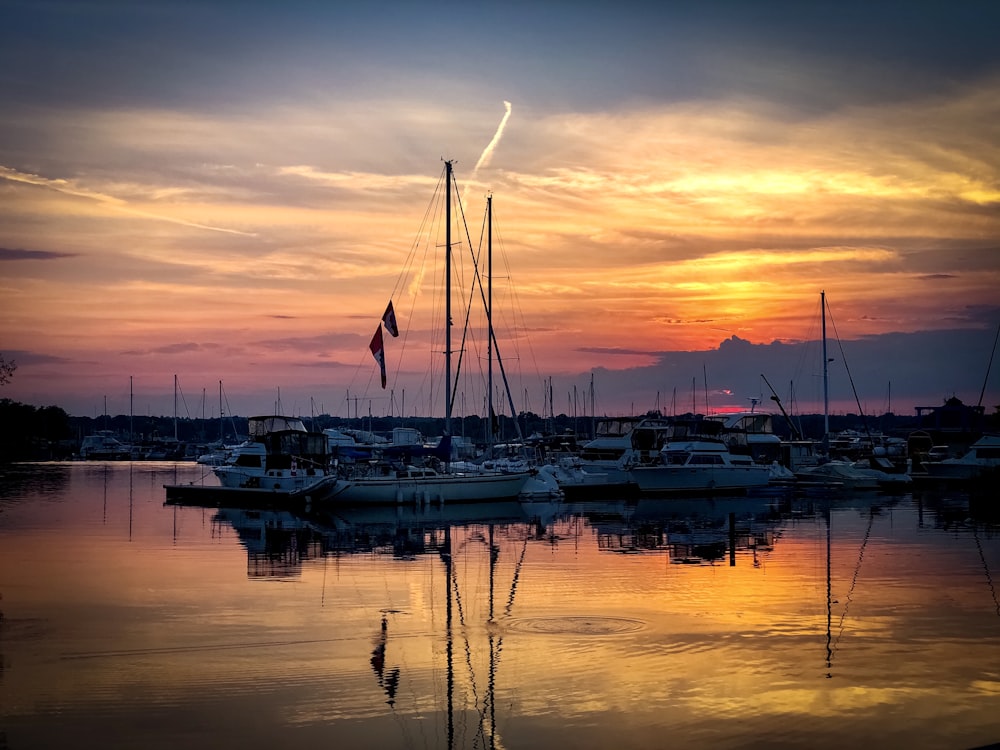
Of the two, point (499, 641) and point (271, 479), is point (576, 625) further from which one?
point (271, 479)

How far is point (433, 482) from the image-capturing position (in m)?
65.9

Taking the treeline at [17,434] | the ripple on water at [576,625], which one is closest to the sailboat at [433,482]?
the ripple on water at [576,625]

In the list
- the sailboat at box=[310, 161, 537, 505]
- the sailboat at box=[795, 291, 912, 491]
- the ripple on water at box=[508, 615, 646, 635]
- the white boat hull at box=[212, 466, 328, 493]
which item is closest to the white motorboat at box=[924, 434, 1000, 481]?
the sailboat at box=[795, 291, 912, 491]

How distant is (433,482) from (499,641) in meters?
40.0

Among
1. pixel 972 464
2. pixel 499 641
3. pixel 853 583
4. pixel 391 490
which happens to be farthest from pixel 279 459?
pixel 972 464

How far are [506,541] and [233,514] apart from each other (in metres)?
22.7

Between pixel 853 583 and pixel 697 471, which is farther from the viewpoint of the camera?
pixel 697 471

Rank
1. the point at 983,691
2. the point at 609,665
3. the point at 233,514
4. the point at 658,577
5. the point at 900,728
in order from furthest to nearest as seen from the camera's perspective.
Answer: the point at 233,514 → the point at 658,577 → the point at 609,665 → the point at 983,691 → the point at 900,728

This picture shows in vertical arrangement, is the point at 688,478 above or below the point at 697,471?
below

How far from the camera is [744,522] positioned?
196 ft

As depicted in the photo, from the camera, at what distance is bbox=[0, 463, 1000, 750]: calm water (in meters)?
19.3

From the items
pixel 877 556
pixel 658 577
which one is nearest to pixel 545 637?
pixel 658 577

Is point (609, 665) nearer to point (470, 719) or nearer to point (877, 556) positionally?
point (470, 719)

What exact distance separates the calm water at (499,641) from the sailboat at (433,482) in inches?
542
